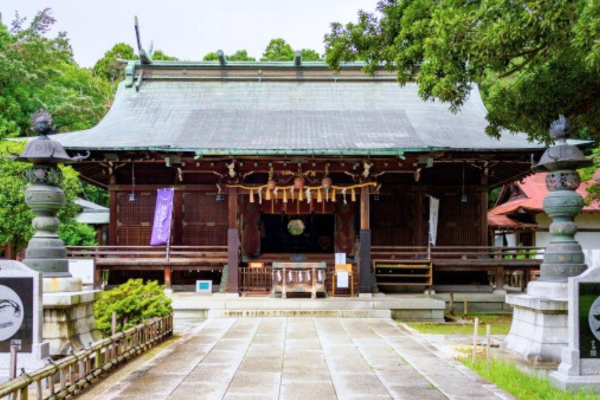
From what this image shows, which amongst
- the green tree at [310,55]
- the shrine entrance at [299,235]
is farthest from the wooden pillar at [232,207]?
the green tree at [310,55]

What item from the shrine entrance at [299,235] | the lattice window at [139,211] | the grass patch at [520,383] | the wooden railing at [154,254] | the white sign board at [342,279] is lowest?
the grass patch at [520,383]

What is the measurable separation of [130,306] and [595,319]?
23.9ft

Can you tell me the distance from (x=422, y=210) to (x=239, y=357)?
11.0 meters

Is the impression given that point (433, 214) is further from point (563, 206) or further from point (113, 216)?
point (563, 206)

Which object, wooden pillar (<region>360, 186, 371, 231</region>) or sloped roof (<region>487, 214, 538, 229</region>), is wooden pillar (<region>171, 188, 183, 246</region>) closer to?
wooden pillar (<region>360, 186, 371, 231</region>)

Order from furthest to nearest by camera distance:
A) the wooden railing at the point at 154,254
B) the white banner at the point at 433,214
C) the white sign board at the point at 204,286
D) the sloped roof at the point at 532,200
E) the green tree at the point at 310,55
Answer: the green tree at the point at 310,55 → the sloped roof at the point at 532,200 → the white banner at the point at 433,214 → the white sign board at the point at 204,286 → the wooden railing at the point at 154,254

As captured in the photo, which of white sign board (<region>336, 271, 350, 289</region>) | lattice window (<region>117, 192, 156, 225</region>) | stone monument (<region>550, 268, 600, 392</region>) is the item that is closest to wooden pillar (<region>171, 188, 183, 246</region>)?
lattice window (<region>117, 192, 156, 225</region>)

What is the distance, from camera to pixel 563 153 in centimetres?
780

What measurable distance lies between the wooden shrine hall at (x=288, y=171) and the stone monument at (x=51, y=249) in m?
6.94

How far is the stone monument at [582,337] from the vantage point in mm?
6781

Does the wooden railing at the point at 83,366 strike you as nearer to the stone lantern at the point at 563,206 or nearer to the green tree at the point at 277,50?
the stone lantern at the point at 563,206

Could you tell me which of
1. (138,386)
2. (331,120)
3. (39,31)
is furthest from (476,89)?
(39,31)

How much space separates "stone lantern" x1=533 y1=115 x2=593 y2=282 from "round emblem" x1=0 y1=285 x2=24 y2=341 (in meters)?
6.65

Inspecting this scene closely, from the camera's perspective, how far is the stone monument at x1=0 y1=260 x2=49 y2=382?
269 inches
